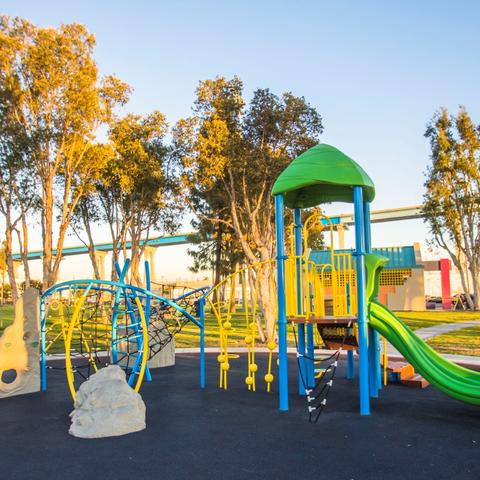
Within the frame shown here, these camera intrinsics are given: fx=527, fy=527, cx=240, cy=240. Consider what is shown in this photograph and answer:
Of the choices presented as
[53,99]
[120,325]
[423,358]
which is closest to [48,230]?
[53,99]

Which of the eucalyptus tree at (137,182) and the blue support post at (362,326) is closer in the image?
the blue support post at (362,326)

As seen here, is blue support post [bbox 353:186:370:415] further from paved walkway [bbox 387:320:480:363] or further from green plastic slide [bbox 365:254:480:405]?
paved walkway [bbox 387:320:480:363]

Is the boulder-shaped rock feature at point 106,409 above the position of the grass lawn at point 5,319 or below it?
above

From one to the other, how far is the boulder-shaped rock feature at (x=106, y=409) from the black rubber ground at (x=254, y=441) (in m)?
0.19

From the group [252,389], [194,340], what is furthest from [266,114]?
[252,389]

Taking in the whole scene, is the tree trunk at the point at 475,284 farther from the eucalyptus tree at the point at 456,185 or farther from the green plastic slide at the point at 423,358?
the green plastic slide at the point at 423,358

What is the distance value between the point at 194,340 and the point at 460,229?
24172mm

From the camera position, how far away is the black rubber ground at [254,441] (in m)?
5.59

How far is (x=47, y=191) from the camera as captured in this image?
71.7 feet

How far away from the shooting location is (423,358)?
8.18 m

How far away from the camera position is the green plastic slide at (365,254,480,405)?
7738 millimetres

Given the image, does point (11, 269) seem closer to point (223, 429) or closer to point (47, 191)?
point (47, 191)

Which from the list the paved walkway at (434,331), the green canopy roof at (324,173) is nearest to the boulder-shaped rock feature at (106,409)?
the green canopy roof at (324,173)

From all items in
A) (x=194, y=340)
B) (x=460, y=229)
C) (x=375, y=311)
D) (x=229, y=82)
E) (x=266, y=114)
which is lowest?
(x=194, y=340)
